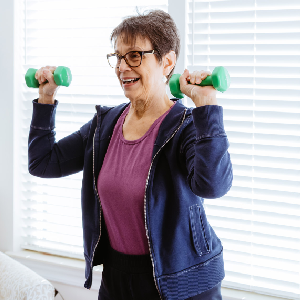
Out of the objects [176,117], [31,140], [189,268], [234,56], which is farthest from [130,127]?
[234,56]

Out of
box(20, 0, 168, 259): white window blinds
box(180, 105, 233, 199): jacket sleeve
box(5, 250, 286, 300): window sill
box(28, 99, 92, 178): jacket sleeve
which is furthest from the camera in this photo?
box(5, 250, 286, 300): window sill

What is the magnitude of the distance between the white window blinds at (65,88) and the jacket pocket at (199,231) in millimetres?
883

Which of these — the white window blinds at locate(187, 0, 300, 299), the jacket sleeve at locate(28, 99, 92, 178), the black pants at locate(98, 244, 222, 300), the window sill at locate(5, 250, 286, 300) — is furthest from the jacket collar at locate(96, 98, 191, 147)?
the window sill at locate(5, 250, 286, 300)

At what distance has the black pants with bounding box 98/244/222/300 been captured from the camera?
46.4 inches

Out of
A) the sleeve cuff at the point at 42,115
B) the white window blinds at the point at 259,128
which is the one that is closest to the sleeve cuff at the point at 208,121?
the sleeve cuff at the point at 42,115

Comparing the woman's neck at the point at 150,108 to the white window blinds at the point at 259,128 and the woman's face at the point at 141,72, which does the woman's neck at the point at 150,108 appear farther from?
the white window blinds at the point at 259,128

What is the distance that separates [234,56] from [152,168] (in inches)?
30.0

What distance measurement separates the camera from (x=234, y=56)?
1.64 metres

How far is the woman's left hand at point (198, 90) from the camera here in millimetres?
1034

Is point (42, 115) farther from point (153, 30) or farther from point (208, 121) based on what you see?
point (208, 121)

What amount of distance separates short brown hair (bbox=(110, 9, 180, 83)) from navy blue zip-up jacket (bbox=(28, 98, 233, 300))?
0.18 m

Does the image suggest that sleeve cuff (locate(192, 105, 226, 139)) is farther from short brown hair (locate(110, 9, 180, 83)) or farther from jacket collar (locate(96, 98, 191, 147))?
short brown hair (locate(110, 9, 180, 83))

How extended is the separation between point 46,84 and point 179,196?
61cm

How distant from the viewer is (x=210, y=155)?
97 centimetres
